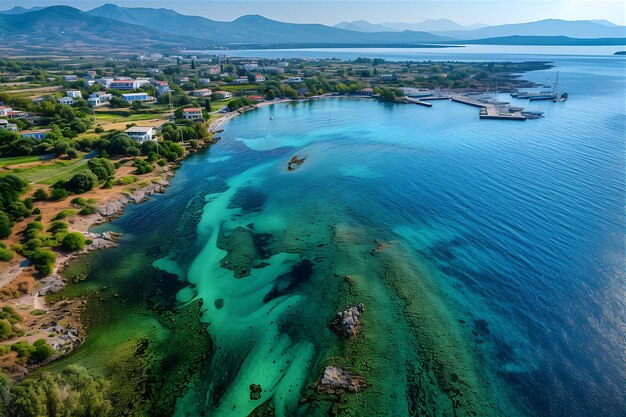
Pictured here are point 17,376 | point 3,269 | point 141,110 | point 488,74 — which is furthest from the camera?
point 488,74

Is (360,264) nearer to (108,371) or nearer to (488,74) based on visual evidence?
(108,371)

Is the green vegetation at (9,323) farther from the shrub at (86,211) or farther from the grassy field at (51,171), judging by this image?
the grassy field at (51,171)

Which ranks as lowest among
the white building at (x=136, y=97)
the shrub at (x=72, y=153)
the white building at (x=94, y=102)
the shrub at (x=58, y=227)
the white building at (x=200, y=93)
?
the shrub at (x=58, y=227)

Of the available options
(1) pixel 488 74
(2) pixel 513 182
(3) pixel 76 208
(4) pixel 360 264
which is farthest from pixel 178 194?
(1) pixel 488 74

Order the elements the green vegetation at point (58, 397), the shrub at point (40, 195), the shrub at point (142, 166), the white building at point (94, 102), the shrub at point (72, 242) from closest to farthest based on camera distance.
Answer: the green vegetation at point (58, 397)
the shrub at point (72, 242)
the shrub at point (40, 195)
the shrub at point (142, 166)
the white building at point (94, 102)

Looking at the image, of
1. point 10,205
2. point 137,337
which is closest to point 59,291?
point 137,337

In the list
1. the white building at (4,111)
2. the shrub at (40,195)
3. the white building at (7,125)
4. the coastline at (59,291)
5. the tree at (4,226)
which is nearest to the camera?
the coastline at (59,291)

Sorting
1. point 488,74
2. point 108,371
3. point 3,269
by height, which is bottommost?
point 108,371

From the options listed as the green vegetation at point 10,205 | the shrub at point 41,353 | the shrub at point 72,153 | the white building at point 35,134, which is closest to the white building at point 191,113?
the white building at point 35,134
